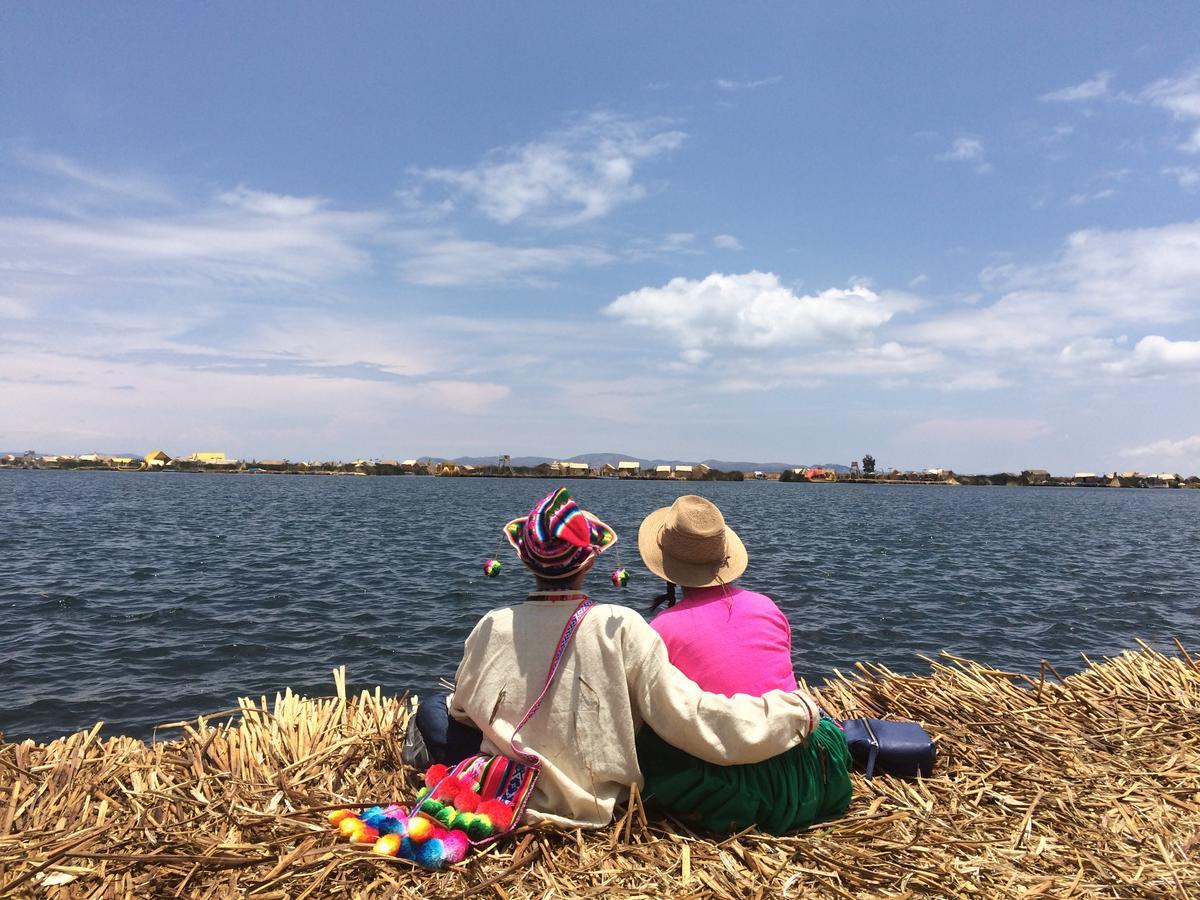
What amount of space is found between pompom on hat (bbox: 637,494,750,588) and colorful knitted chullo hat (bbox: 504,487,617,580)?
2.15 ft

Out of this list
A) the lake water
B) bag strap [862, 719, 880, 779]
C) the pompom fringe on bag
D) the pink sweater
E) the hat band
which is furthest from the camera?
the lake water

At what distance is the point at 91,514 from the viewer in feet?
163

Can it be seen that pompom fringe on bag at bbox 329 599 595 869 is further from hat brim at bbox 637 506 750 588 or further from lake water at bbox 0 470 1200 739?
lake water at bbox 0 470 1200 739

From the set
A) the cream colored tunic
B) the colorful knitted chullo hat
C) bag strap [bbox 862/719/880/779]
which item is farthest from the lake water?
the colorful knitted chullo hat

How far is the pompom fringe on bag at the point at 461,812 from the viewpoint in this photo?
13.0 feet

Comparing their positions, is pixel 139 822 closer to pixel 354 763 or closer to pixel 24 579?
pixel 354 763

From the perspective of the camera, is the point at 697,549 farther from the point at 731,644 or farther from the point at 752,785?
the point at 752,785

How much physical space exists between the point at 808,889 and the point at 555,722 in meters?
Result: 1.66

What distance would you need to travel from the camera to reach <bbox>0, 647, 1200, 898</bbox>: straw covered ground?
3.80 m

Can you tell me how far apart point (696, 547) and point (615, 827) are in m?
1.78

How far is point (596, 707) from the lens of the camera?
4.11m

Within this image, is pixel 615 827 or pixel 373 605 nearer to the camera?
pixel 615 827

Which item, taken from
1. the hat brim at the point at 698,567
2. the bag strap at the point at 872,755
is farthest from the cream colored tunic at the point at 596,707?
the bag strap at the point at 872,755

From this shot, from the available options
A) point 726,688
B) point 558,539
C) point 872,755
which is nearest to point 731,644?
point 726,688
